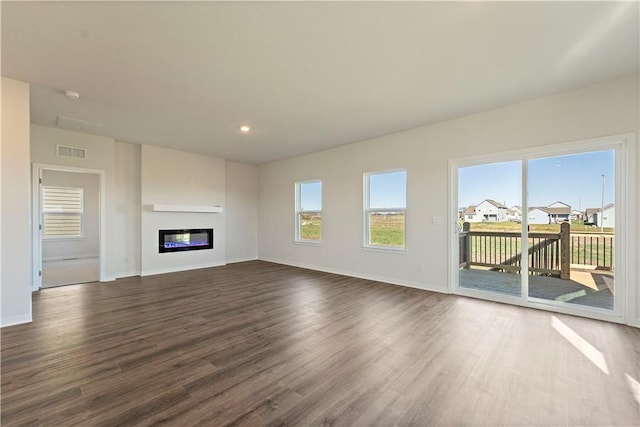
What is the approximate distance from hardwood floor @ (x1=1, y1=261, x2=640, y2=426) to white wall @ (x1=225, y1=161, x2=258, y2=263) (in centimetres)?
366

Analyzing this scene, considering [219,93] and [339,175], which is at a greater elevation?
[219,93]

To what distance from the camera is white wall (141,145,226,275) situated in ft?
19.2

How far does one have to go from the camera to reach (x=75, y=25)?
84.7 inches

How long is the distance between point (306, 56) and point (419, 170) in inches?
114

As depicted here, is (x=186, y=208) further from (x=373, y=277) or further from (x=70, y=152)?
(x=373, y=277)

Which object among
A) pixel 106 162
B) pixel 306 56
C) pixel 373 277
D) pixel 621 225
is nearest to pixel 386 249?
pixel 373 277

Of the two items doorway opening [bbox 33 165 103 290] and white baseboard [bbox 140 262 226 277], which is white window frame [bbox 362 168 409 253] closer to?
white baseboard [bbox 140 262 226 277]

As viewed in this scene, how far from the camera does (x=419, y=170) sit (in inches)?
185

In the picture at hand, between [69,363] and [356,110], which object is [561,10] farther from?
[69,363]

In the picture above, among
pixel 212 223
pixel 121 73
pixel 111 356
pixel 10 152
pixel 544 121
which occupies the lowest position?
pixel 111 356

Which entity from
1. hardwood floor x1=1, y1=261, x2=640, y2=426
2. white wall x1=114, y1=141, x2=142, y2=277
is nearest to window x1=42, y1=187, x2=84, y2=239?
white wall x1=114, y1=141, x2=142, y2=277

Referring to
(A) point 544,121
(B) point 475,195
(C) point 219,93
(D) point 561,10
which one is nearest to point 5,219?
(C) point 219,93

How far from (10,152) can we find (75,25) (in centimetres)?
191

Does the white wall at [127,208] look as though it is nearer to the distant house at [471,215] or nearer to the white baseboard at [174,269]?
the white baseboard at [174,269]
